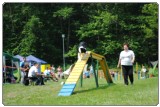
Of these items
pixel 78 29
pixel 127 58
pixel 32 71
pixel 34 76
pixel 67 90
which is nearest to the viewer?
pixel 67 90

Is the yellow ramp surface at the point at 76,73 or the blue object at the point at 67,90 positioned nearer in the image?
the blue object at the point at 67,90

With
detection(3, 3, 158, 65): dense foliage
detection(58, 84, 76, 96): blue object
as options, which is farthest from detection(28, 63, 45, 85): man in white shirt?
detection(3, 3, 158, 65): dense foliage

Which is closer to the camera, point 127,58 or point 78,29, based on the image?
point 127,58

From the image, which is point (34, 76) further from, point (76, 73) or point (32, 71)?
point (76, 73)

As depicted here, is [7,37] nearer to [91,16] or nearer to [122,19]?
[91,16]

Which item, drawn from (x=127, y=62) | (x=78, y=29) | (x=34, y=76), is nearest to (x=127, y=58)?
(x=127, y=62)

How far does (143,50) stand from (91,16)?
740 cm

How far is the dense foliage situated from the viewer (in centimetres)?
4109

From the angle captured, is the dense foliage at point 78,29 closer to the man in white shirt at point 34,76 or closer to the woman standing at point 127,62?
the man in white shirt at point 34,76

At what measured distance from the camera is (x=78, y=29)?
44.9 m

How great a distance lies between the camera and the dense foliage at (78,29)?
4109 centimetres

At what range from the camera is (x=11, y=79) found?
672 inches

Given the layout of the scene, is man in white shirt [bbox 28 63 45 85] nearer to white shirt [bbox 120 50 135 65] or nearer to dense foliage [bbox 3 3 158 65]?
white shirt [bbox 120 50 135 65]

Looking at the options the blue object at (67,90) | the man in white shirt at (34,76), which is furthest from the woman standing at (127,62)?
the man in white shirt at (34,76)
